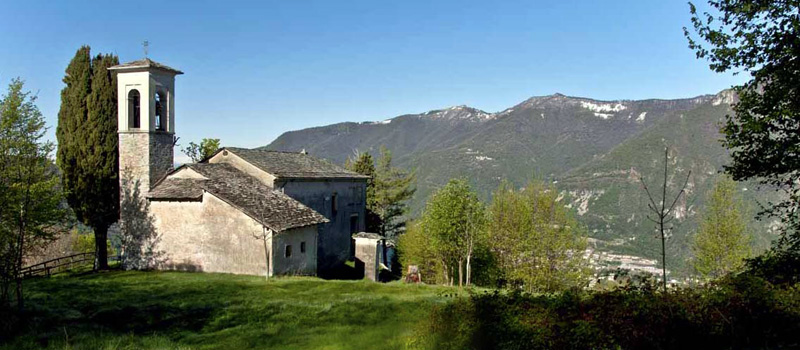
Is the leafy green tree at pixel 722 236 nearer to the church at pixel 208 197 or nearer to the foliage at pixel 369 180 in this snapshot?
the church at pixel 208 197

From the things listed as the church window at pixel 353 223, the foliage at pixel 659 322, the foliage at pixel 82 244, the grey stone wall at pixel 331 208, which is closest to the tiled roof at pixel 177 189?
the grey stone wall at pixel 331 208

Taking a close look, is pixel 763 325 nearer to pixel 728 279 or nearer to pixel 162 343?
pixel 728 279

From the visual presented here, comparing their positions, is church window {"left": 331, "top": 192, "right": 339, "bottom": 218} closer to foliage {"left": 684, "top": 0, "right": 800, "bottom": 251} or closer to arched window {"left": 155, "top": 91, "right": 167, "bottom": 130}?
arched window {"left": 155, "top": 91, "right": 167, "bottom": 130}

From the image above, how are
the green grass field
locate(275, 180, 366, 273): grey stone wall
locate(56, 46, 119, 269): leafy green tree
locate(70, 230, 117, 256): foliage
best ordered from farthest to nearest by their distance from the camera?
locate(70, 230, 117, 256): foliage
locate(275, 180, 366, 273): grey stone wall
locate(56, 46, 119, 269): leafy green tree
the green grass field

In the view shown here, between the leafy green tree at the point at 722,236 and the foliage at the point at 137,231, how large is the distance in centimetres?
2935

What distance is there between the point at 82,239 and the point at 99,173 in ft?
105

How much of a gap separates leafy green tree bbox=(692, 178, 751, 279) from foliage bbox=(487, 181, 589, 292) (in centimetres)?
626

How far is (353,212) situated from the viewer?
1518 inches

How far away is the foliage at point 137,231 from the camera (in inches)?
1069

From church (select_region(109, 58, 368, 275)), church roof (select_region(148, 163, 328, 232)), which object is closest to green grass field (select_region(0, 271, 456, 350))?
church (select_region(109, 58, 368, 275))

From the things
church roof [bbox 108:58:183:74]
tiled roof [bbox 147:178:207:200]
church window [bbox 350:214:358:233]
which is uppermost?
church roof [bbox 108:58:183:74]

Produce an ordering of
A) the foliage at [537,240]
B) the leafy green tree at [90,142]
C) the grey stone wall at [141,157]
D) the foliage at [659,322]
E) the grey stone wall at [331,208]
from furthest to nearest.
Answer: the grey stone wall at [331,208], the foliage at [537,240], the leafy green tree at [90,142], the grey stone wall at [141,157], the foliage at [659,322]

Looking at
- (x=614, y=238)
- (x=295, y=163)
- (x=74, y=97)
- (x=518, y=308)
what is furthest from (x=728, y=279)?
(x=614, y=238)

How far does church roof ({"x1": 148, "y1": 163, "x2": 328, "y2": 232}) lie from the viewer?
81.8 feet
